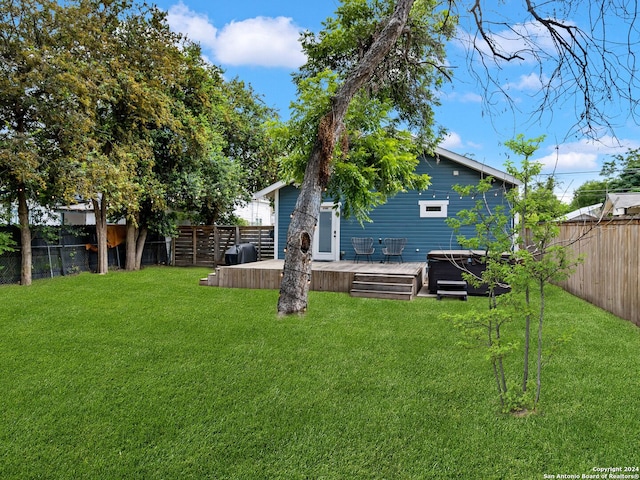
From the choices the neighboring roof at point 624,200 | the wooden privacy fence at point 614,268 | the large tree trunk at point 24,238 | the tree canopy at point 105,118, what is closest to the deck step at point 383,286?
the wooden privacy fence at point 614,268

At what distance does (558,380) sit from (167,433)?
3158 millimetres

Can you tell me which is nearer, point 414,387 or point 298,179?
point 414,387

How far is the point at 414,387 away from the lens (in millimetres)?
3264

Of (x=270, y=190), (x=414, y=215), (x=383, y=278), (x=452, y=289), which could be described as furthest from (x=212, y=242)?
(x=452, y=289)

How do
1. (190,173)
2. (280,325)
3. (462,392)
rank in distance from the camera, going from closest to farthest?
(462,392)
(280,325)
(190,173)

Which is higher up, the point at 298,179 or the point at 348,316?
the point at 298,179

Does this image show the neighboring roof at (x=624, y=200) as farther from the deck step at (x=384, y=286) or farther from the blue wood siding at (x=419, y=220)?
the deck step at (x=384, y=286)

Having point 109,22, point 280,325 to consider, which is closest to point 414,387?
point 280,325

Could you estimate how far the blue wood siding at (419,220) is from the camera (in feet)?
33.6

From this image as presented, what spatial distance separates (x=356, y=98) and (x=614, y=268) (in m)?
5.04

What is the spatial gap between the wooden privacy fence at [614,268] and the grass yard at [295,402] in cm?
43

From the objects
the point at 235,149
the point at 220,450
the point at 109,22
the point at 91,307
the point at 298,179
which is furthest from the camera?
the point at 235,149

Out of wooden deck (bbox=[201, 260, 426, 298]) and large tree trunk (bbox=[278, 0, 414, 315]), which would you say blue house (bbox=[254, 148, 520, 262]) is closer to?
wooden deck (bbox=[201, 260, 426, 298])

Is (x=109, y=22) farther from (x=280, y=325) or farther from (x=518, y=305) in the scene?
(x=518, y=305)
